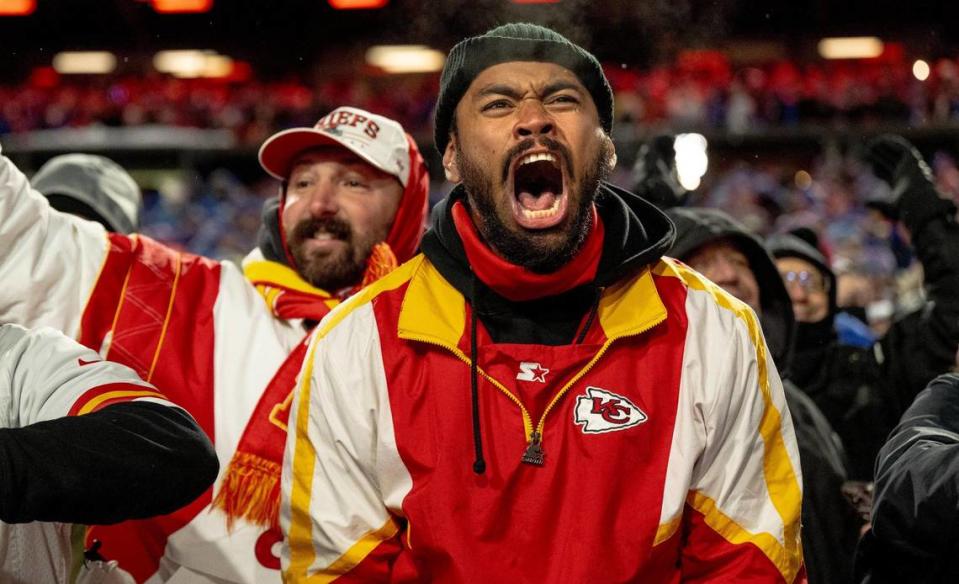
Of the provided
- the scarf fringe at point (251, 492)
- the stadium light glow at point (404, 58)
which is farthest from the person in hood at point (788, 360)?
the stadium light glow at point (404, 58)

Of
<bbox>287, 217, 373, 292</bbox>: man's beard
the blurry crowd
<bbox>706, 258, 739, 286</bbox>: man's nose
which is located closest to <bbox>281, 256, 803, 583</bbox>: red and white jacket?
<bbox>287, 217, 373, 292</bbox>: man's beard

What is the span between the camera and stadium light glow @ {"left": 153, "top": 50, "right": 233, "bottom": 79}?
86.4 ft

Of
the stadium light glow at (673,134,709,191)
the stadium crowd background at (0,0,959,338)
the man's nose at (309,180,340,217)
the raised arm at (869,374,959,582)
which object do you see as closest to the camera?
the raised arm at (869,374,959,582)

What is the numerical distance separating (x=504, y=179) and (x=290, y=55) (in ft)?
80.8

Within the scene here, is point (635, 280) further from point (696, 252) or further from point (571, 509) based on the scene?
point (696, 252)

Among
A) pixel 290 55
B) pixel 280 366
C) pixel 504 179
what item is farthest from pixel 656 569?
pixel 290 55

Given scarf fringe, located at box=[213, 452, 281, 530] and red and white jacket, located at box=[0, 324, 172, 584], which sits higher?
Result: red and white jacket, located at box=[0, 324, 172, 584]

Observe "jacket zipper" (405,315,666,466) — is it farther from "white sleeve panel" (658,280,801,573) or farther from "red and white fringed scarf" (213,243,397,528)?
"red and white fringed scarf" (213,243,397,528)

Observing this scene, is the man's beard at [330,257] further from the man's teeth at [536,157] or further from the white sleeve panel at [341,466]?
the man's teeth at [536,157]

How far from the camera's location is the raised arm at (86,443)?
69.5 inches

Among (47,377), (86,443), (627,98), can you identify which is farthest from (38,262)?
(627,98)

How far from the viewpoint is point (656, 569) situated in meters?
2.20

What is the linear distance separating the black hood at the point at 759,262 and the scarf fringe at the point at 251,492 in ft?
4.32

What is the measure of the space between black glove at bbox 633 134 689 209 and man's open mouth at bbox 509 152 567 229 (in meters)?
1.34
